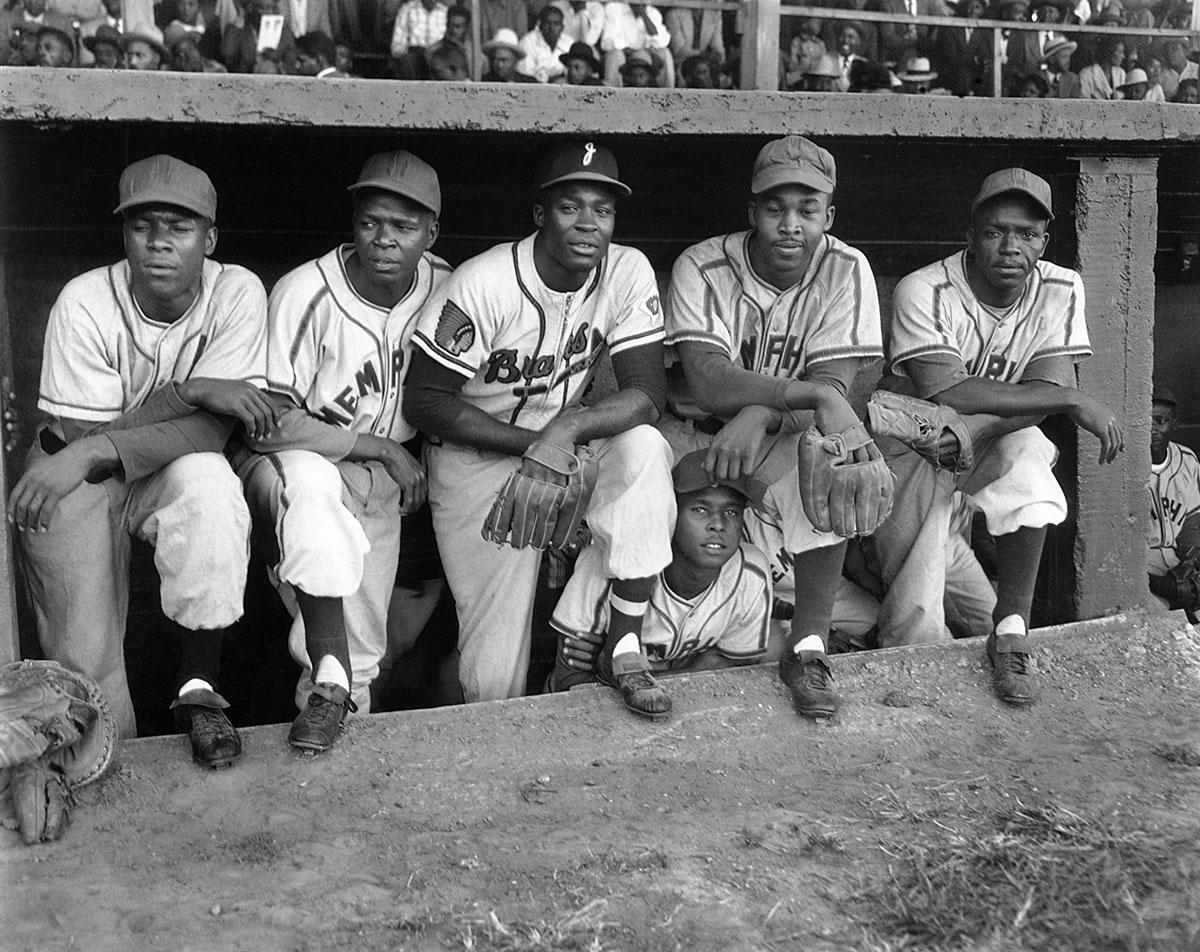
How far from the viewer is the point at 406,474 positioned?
355cm

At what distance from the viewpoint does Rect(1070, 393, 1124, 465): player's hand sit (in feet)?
12.5

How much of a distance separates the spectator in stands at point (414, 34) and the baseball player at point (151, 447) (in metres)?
3.10

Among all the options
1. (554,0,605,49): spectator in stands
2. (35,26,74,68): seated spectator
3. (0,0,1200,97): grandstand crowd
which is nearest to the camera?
(35,26,74,68): seated spectator

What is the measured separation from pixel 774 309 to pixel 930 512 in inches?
33.0

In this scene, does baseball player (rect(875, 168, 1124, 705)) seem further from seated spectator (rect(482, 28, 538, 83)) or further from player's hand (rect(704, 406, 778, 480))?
seated spectator (rect(482, 28, 538, 83))

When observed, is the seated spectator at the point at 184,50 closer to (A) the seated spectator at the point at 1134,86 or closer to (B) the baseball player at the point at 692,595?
(B) the baseball player at the point at 692,595

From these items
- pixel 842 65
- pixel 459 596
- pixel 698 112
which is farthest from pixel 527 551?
pixel 842 65

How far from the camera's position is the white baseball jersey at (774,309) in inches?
147

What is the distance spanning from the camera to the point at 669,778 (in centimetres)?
317

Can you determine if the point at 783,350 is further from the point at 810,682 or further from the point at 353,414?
the point at 353,414

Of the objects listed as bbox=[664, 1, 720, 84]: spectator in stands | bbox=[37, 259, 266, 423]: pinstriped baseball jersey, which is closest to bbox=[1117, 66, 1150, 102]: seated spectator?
bbox=[664, 1, 720, 84]: spectator in stands

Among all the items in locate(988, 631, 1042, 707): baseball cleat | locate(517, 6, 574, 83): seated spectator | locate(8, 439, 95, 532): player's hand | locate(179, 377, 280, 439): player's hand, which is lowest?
locate(988, 631, 1042, 707): baseball cleat

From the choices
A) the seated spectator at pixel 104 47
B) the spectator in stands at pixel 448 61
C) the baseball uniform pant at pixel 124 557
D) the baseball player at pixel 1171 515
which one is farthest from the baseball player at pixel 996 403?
the seated spectator at pixel 104 47

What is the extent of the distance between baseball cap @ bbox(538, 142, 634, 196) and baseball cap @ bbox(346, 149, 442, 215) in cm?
33
